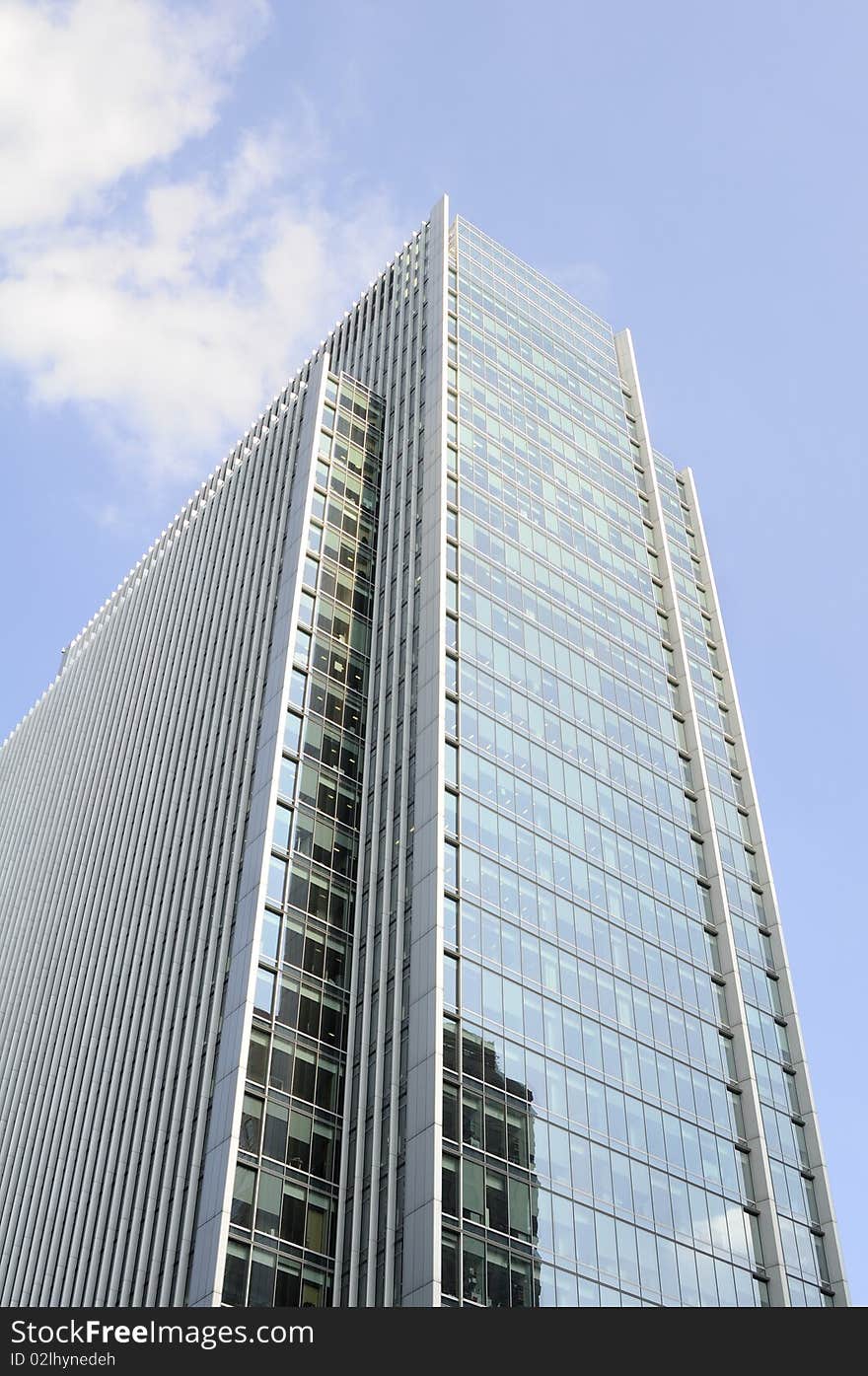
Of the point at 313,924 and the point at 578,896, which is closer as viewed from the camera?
the point at 313,924

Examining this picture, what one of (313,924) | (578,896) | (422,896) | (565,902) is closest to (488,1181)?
(422,896)

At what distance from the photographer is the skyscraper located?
213 ft

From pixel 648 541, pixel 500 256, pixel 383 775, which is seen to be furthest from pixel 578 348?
pixel 383 775

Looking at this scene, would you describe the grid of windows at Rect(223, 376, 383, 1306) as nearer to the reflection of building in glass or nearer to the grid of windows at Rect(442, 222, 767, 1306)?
the grid of windows at Rect(442, 222, 767, 1306)

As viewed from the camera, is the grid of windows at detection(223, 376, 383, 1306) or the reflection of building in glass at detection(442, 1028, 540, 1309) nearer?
the reflection of building in glass at detection(442, 1028, 540, 1309)

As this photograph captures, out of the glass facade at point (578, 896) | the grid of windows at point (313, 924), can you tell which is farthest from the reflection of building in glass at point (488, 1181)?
the grid of windows at point (313, 924)

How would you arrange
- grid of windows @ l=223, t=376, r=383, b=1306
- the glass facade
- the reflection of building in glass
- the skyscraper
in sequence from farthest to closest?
the glass facade < the skyscraper < grid of windows @ l=223, t=376, r=383, b=1306 < the reflection of building in glass

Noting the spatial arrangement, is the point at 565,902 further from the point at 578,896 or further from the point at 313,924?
the point at 313,924

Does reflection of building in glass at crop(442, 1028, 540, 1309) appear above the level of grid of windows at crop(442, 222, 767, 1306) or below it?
below

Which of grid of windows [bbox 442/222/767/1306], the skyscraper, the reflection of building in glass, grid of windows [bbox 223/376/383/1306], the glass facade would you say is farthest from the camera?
the glass facade

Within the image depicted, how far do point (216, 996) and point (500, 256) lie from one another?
63529mm

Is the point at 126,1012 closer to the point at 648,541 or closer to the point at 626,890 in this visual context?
the point at 626,890

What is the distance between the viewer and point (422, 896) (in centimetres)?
7156

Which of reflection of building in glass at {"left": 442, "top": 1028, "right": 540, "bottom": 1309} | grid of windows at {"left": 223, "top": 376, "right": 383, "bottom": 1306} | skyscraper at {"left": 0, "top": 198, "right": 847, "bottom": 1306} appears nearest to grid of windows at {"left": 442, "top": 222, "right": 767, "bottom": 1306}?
reflection of building in glass at {"left": 442, "top": 1028, "right": 540, "bottom": 1309}
